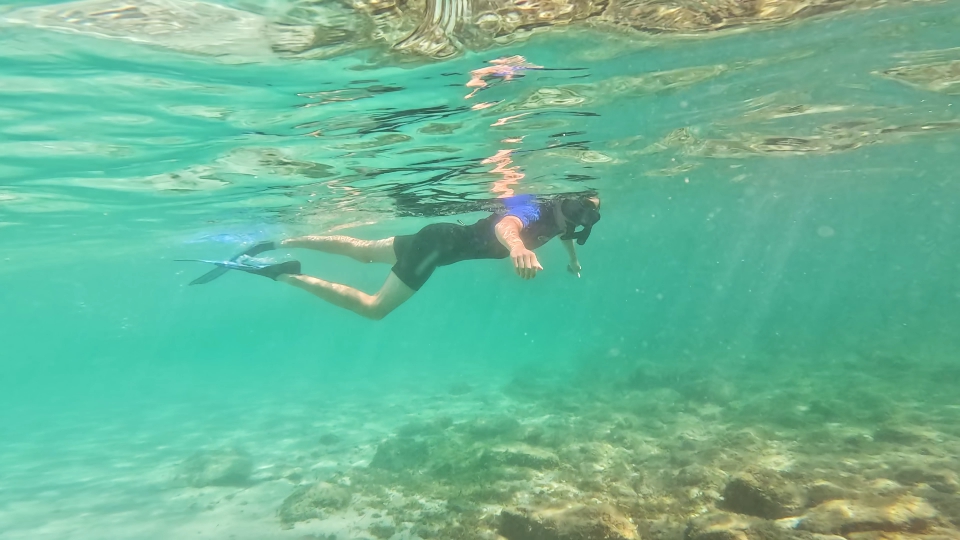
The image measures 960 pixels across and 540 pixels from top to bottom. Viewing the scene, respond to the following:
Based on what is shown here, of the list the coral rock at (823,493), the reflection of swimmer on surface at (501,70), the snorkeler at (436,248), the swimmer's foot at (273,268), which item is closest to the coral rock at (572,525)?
the coral rock at (823,493)

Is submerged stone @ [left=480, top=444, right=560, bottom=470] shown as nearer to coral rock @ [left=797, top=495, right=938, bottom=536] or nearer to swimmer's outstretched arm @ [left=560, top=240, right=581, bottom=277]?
swimmer's outstretched arm @ [left=560, top=240, right=581, bottom=277]

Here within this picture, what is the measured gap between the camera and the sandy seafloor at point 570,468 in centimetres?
724

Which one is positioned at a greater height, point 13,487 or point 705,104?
point 705,104

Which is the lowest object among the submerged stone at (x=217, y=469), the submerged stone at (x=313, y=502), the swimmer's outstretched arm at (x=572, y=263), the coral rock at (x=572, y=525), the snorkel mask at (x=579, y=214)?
the submerged stone at (x=217, y=469)

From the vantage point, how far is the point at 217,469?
617 inches

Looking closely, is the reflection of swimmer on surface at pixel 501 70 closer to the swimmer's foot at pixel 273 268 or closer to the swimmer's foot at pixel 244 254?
the swimmer's foot at pixel 273 268

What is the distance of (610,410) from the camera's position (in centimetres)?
1906

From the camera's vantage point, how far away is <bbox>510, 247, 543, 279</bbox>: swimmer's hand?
6914mm

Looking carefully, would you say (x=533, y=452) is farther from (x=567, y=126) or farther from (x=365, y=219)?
(x=365, y=219)

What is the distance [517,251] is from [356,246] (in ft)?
21.0

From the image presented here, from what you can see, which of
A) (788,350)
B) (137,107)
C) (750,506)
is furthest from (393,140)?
(788,350)

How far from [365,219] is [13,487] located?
1631 centimetres

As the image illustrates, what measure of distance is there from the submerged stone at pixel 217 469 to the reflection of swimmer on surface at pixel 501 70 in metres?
12.2

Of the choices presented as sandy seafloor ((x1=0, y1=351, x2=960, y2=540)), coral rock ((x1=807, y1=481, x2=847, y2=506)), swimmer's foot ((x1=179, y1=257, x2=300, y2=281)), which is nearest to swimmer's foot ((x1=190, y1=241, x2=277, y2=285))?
swimmer's foot ((x1=179, y1=257, x2=300, y2=281))
